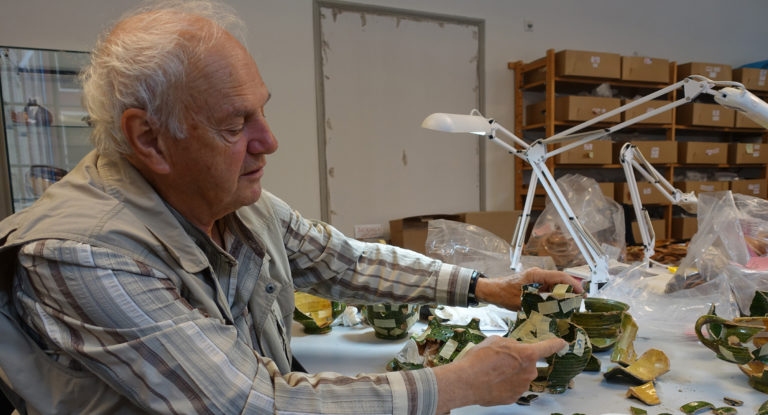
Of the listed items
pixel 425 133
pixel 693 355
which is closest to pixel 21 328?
pixel 693 355

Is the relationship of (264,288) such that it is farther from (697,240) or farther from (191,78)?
(697,240)

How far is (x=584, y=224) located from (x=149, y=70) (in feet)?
7.22

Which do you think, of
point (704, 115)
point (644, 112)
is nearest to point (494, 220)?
point (644, 112)

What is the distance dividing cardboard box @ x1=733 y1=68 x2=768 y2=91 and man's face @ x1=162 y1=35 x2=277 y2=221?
512 cm

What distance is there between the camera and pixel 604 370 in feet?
3.52

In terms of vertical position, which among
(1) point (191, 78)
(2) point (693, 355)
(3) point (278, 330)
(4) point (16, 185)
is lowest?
(2) point (693, 355)

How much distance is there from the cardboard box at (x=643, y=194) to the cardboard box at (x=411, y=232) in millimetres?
1716

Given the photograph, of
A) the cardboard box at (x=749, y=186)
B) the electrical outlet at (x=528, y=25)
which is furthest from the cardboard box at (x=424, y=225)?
the cardboard box at (x=749, y=186)

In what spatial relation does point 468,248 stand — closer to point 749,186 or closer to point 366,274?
point 366,274

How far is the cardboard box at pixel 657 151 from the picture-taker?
3996mm

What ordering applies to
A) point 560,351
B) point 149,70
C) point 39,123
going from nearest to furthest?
point 149,70 → point 560,351 → point 39,123

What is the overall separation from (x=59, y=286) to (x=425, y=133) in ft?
11.3

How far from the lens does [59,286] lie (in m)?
0.64

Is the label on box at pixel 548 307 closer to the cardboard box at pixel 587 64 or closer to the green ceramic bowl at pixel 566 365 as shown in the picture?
the green ceramic bowl at pixel 566 365
